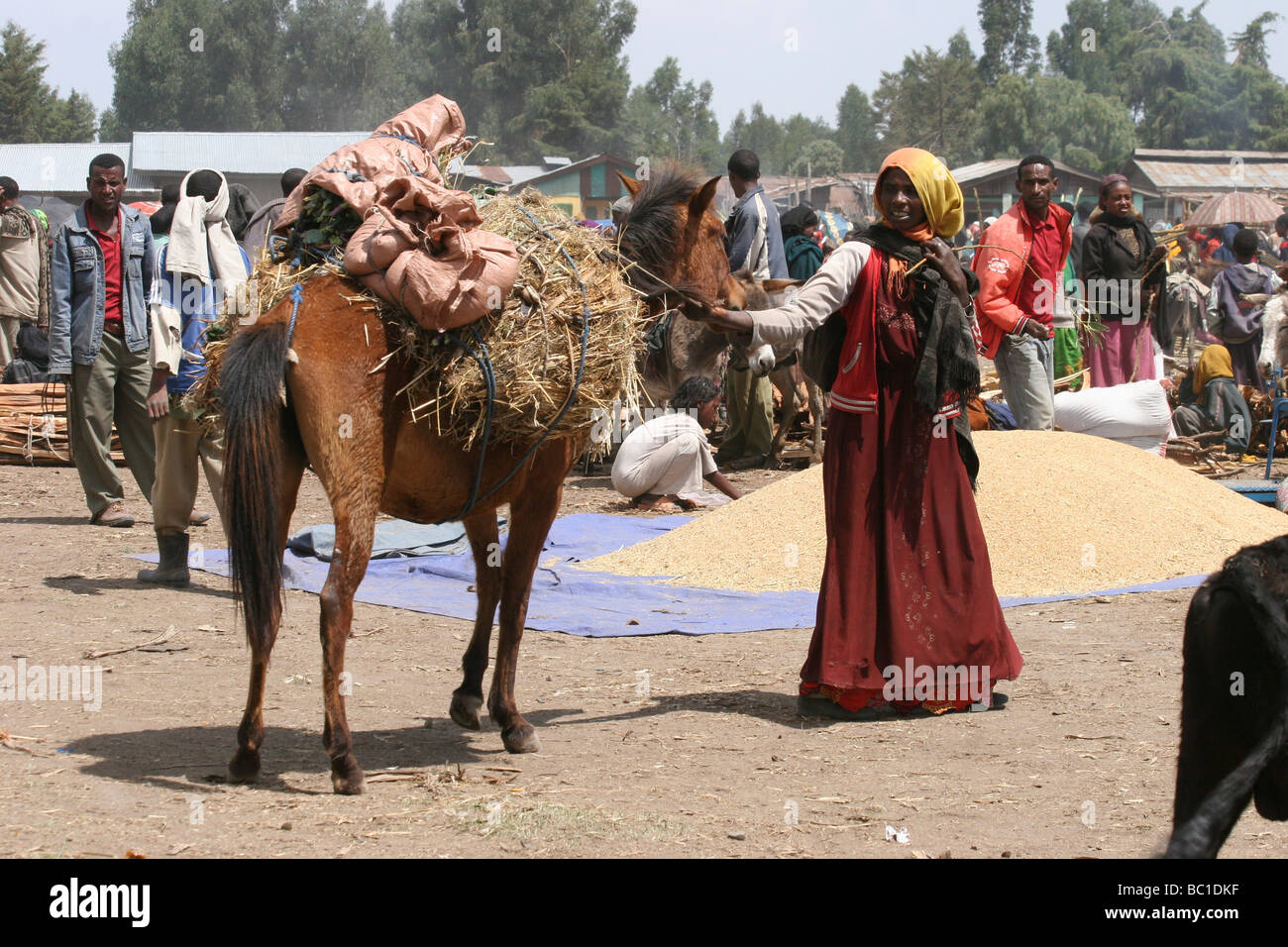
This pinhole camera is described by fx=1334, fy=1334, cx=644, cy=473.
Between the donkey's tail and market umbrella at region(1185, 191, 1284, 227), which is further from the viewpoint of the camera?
market umbrella at region(1185, 191, 1284, 227)

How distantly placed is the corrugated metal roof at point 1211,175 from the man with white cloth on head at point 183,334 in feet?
147

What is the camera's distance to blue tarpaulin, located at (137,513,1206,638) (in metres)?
7.28

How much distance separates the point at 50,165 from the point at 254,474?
48643mm

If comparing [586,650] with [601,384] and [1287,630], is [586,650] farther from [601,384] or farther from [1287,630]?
[1287,630]

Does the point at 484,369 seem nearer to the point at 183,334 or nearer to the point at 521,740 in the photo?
the point at 521,740

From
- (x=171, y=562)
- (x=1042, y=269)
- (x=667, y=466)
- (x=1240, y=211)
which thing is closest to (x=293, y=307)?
(x=171, y=562)

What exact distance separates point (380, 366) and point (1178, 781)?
8.41 feet

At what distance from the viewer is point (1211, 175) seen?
5128 centimetres

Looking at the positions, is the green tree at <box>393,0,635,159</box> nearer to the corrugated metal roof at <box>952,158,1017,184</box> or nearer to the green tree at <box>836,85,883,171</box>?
the corrugated metal roof at <box>952,158,1017,184</box>

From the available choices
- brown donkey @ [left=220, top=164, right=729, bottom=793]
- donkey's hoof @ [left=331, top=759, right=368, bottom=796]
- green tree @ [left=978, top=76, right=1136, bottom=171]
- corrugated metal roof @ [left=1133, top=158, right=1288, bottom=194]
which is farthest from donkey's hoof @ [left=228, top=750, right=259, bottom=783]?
green tree @ [left=978, top=76, right=1136, bottom=171]

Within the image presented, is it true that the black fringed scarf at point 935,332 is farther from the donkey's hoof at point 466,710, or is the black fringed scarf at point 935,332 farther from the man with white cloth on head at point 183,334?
the man with white cloth on head at point 183,334

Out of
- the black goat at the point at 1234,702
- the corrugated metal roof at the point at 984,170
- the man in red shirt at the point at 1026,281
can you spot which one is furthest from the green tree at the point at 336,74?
the black goat at the point at 1234,702

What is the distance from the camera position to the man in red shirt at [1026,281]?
8102mm

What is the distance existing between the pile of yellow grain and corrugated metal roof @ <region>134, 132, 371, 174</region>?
4310 cm
